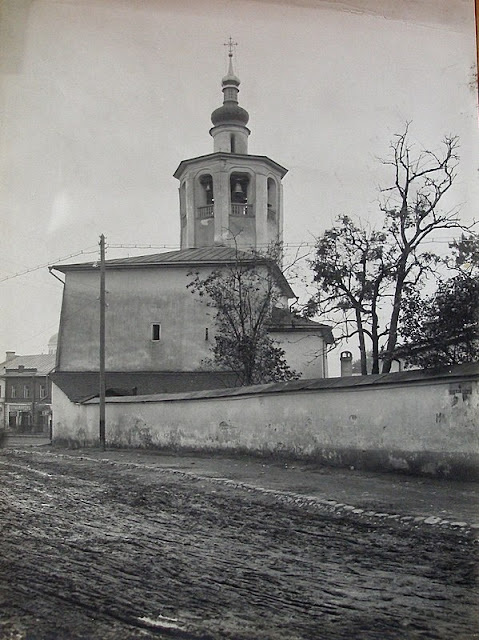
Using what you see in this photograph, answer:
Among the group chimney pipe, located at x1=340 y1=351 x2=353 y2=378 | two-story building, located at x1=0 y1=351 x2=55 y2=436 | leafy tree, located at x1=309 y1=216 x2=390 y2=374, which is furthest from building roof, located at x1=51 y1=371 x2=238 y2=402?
leafy tree, located at x1=309 y1=216 x2=390 y2=374

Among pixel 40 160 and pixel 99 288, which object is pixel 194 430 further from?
pixel 40 160

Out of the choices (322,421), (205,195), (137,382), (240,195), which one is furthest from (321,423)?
(205,195)

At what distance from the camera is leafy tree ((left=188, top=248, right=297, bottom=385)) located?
7.42ft

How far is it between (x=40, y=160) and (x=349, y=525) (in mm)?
1128

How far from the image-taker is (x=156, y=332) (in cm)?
213

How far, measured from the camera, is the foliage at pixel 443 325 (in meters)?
1.50

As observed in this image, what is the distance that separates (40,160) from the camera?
1295mm

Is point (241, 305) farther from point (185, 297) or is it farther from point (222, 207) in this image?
point (222, 207)

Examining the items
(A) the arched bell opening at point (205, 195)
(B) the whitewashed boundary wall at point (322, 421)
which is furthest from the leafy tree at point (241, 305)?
(B) the whitewashed boundary wall at point (322, 421)

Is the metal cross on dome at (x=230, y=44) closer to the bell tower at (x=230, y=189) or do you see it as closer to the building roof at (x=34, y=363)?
the bell tower at (x=230, y=189)

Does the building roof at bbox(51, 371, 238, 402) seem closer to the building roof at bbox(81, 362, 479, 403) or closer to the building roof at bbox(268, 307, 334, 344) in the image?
the building roof at bbox(81, 362, 479, 403)

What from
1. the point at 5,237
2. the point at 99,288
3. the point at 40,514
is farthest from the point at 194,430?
the point at 5,237

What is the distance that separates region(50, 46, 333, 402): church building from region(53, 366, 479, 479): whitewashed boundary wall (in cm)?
13

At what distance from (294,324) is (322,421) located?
3.06 feet
